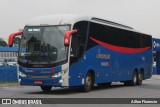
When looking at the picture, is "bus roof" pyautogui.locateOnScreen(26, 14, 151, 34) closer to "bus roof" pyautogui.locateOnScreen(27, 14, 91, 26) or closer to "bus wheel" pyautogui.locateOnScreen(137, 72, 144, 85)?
"bus roof" pyautogui.locateOnScreen(27, 14, 91, 26)

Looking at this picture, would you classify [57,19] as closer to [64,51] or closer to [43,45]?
[43,45]

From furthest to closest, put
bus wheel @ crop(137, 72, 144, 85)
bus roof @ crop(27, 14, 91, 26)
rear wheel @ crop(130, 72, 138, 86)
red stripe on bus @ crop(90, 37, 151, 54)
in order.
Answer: bus wheel @ crop(137, 72, 144, 85), rear wheel @ crop(130, 72, 138, 86), red stripe on bus @ crop(90, 37, 151, 54), bus roof @ crop(27, 14, 91, 26)

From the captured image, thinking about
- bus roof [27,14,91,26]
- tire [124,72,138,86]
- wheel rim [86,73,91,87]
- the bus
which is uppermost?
bus roof [27,14,91,26]

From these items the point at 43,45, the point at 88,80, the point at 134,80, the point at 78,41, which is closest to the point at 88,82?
the point at 88,80

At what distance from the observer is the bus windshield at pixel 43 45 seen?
60.8 ft

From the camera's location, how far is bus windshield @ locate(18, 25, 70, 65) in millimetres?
18531

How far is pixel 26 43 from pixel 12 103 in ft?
19.2

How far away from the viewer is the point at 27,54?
19031 mm

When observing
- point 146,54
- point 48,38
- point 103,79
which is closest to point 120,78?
point 103,79

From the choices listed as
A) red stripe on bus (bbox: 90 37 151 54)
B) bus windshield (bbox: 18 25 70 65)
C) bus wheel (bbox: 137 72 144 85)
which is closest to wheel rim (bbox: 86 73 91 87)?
red stripe on bus (bbox: 90 37 151 54)

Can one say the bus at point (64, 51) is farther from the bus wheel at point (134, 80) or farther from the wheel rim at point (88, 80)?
the bus wheel at point (134, 80)

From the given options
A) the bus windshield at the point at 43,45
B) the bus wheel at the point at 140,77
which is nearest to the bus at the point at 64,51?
the bus windshield at the point at 43,45

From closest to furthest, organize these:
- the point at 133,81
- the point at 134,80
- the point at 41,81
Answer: the point at 41,81
the point at 133,81
the point at 134,80

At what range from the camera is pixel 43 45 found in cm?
1881
